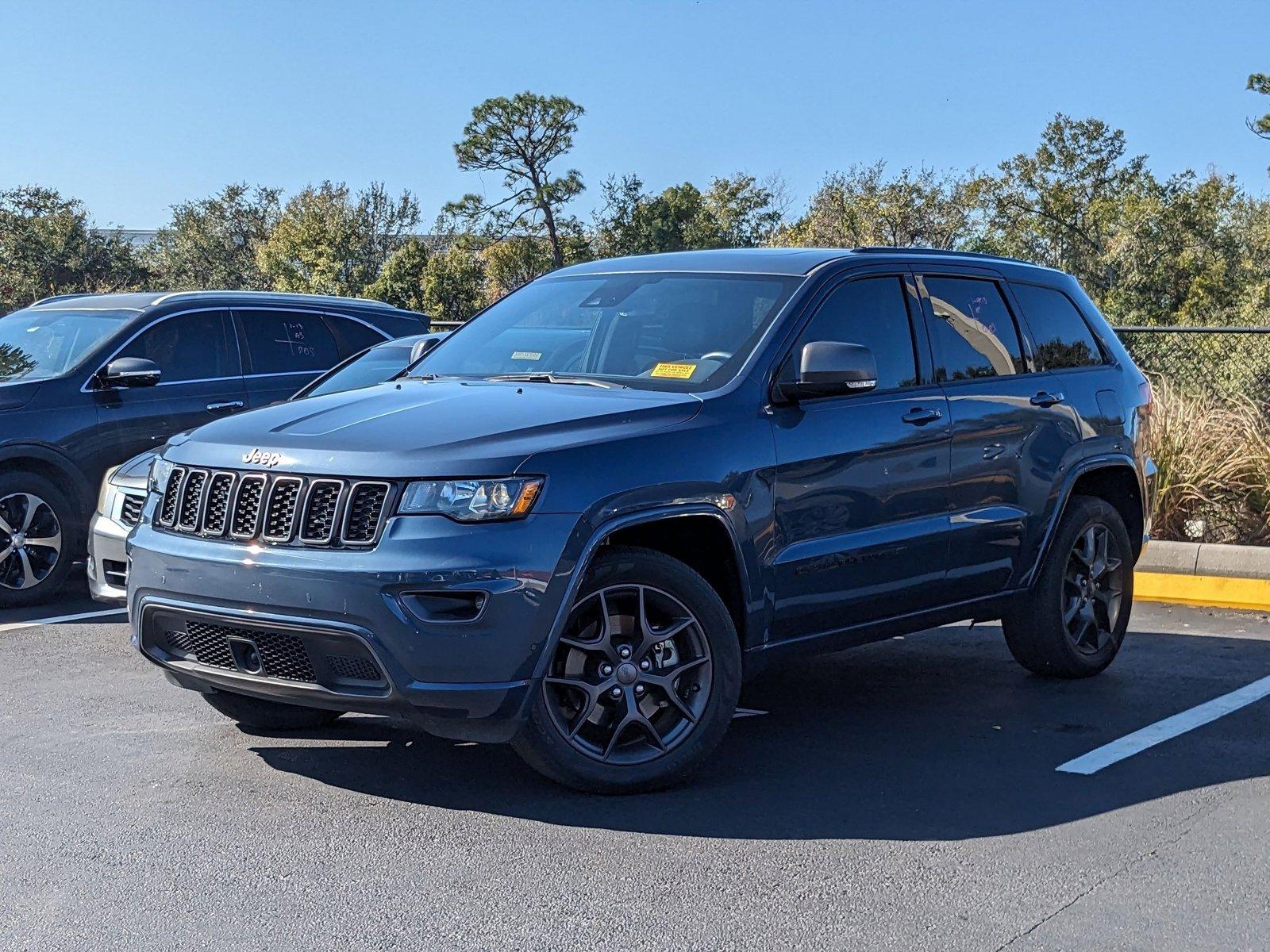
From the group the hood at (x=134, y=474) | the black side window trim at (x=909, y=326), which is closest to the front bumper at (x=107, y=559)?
the hood at (x=134, y=474)

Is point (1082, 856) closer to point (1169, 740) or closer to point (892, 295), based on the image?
point (1169, 740)

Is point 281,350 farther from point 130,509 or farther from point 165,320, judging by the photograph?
point 130,509

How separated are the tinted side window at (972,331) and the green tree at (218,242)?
75.2 metres

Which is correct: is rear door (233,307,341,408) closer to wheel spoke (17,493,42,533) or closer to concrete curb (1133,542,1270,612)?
wheel spoke (17,493,42,533)

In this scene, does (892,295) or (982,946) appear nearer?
(982,946)

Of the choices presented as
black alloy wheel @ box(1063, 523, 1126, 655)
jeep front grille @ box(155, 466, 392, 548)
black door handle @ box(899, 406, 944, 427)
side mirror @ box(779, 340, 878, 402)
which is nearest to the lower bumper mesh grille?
jeep front grille @ box(155, 466, 392, 548)

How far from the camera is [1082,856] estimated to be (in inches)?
177

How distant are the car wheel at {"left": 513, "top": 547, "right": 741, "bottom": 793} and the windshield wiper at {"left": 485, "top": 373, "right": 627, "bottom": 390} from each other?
79cm

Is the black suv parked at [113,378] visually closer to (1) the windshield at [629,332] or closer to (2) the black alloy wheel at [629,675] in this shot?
(1) the windshield at [629,332]

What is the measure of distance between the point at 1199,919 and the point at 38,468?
7371mm

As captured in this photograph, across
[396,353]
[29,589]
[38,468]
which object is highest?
[396,353]

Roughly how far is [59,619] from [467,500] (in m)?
4.90

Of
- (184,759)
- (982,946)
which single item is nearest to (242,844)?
(184,759)

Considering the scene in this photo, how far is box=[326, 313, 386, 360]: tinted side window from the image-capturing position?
10.7m
